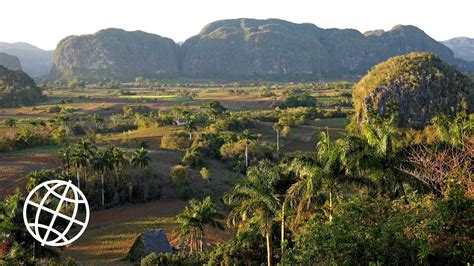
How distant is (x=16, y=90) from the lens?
129m

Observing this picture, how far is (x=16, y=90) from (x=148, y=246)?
112920mm

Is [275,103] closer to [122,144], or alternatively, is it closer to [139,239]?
[122,144]

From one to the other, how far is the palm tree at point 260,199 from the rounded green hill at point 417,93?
37905 millimetres

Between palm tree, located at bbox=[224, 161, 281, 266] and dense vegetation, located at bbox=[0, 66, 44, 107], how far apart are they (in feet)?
380

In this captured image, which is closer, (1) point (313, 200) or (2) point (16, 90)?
(1) point (313, 200)

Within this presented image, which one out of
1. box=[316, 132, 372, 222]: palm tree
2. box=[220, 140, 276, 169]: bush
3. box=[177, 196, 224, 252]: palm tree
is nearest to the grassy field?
box=[220, 140, 276, 169]: bush

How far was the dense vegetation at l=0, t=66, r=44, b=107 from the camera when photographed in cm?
12612

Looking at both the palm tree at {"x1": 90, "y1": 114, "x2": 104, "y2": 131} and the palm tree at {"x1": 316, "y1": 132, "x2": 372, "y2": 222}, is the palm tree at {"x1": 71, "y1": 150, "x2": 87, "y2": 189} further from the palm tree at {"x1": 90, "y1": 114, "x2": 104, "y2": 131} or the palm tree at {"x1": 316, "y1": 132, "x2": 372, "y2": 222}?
the palm tree at {"x1": 90, "y1": 114, "x2": 104, "y2": 131}

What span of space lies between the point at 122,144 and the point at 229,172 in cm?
1814

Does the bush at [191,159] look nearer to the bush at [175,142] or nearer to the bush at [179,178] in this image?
the bush at [179,178]

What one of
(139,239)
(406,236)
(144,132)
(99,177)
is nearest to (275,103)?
(144,132)

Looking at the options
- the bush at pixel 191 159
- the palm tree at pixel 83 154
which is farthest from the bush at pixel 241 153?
the palm tree at pixel 83 154

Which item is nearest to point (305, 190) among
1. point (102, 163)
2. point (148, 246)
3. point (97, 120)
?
point (148, 246)

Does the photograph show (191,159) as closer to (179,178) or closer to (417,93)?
(179,178)
